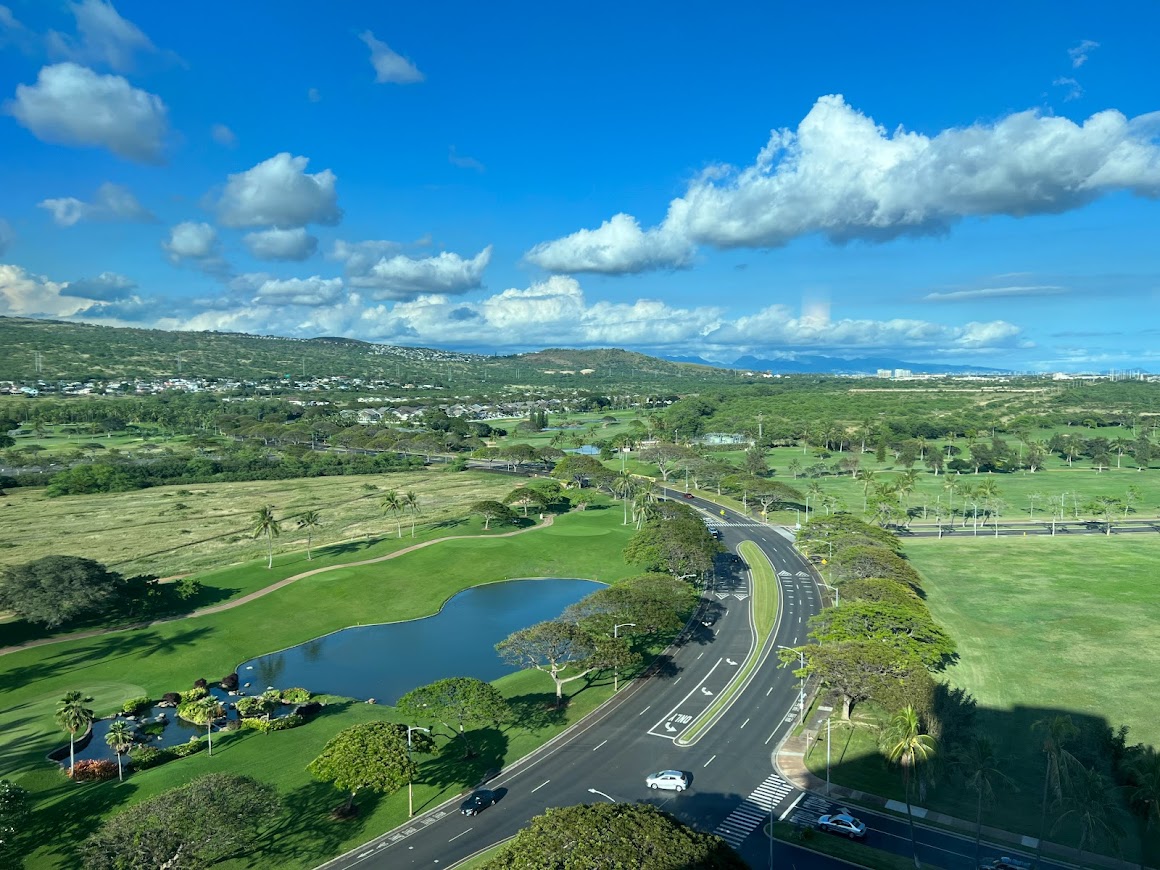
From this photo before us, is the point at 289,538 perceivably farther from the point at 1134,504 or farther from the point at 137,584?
the point at 1134,504

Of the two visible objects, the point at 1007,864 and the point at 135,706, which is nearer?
the point at 1007,864

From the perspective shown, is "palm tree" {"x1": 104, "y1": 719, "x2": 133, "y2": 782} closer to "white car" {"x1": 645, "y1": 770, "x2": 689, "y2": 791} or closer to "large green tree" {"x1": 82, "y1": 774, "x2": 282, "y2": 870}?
"large green tree" {"x1": 82, "y1": 774, "x2": 282, "y2": 870}

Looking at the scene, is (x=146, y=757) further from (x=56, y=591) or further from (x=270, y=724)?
(x=56, y=591)

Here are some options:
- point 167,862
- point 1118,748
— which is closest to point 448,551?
point 167,862

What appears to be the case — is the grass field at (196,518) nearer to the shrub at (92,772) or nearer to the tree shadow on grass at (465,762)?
the shrub at (92,772)

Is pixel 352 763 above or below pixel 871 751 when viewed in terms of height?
above

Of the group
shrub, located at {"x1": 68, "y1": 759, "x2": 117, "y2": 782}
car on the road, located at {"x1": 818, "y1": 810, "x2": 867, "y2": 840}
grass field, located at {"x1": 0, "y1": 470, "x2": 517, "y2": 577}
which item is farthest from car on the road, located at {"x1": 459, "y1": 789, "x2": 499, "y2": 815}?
grass field, located at {"x1": 0, "y1": 470, "x2": 517, "y2": 577}

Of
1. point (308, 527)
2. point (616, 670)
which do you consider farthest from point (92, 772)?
point (308, 527)

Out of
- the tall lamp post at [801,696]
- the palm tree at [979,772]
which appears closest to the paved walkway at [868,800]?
the tall lamp post at [801,696]
